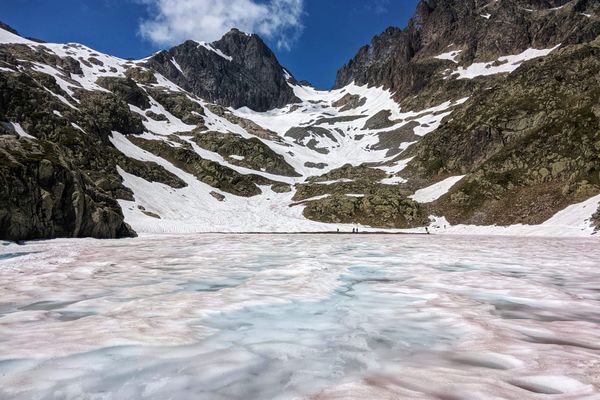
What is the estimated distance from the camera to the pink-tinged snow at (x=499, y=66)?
140m

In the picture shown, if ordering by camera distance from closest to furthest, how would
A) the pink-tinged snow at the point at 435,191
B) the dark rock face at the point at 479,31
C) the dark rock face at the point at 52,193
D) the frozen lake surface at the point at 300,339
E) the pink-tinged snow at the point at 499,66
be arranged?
the frozen lake surface at the point at 300,339 → the dark rock face at the point at 52,193 → the pink-tinged snow at the point at 435,191 → the dark rock face at the point at 479,31 → the pink-tinged snow at the point at 499,66

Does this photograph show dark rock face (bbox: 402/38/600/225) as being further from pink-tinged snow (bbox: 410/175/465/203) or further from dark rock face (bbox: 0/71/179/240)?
dark rock face (bbox: 0/71/179/240)

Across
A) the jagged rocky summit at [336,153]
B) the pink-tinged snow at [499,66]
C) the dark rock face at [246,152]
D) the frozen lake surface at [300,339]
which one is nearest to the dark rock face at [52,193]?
the jagged rocky summit at [336,153]

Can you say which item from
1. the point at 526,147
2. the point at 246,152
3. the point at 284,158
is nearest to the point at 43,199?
the point at 526,147

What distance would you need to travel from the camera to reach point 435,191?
227 ft

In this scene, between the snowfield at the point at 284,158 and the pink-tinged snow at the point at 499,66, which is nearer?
the snowfield at the point at 284,158

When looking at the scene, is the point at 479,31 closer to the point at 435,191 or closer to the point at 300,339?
the point at 435,191

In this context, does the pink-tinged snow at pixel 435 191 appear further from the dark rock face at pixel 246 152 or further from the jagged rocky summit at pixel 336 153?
the dark rock face at pixel 246 152

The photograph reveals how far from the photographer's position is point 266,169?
119 metres

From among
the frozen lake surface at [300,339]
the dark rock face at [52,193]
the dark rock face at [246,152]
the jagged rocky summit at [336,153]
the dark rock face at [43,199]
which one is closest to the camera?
the frozen lake surface at [300,339]

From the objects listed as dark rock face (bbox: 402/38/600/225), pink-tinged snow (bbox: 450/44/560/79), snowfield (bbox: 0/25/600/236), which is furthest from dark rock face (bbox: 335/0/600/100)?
dark rock face (bbox: 402/38/600/225)

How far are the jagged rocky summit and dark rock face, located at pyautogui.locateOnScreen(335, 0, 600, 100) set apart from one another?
31.4 inches

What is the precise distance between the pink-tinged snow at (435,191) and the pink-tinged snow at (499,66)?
95988mm

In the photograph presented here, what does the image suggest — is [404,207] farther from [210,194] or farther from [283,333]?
[283,333]
